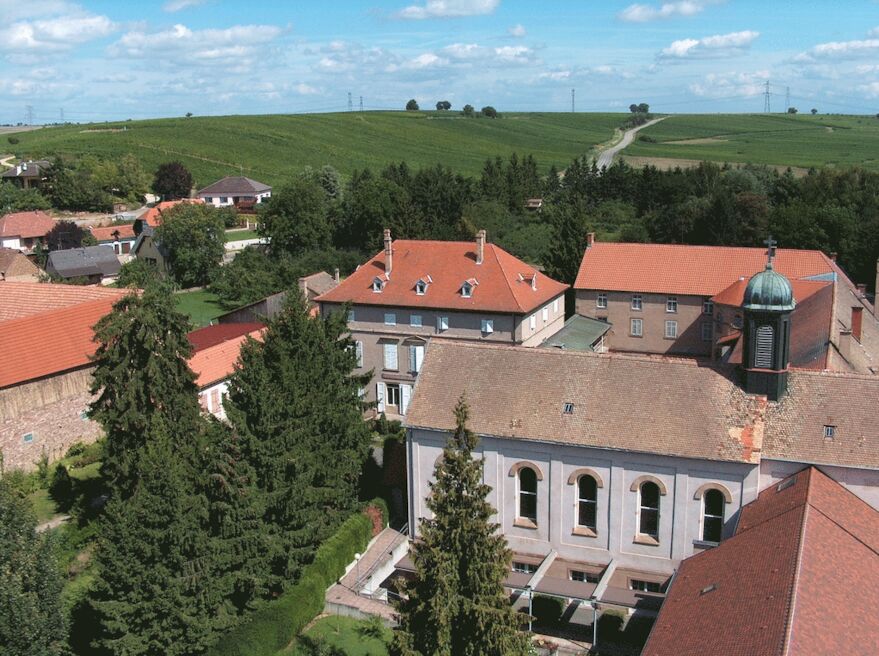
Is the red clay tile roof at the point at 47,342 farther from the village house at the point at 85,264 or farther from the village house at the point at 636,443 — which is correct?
the village house at the point at 85,264

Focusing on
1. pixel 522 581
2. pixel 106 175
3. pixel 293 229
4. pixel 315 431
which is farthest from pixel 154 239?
pixel 522 581

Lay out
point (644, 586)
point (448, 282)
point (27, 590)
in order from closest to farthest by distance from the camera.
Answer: point (27, 590), point (644, 586), point (448, 282)

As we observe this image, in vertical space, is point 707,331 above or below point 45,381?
below

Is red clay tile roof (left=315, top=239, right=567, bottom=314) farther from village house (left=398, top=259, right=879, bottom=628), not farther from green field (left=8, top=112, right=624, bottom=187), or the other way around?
green field (left=8, top=112, right=624, bottom=187)

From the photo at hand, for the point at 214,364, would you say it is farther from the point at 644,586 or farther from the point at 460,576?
the point at 460,576

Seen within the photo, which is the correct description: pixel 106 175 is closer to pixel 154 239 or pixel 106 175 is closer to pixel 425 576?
pixel 154 239

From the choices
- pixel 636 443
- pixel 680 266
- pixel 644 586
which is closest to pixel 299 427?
pixel 636 443

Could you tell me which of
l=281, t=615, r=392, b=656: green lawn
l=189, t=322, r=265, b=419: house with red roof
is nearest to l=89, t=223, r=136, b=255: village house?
l=189, t=322, r=265, b=419: house with red roof
